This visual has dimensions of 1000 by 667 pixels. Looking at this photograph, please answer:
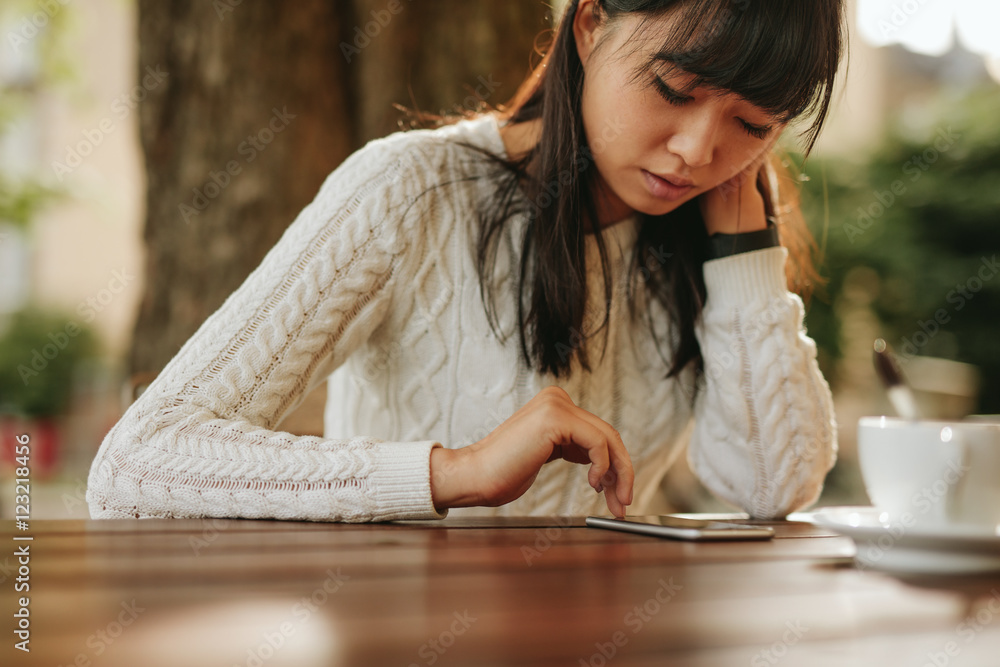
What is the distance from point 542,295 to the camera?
1.29 meters

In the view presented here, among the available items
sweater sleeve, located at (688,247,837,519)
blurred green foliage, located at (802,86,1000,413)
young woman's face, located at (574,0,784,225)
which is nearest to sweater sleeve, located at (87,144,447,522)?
young woman's face, located at (574,0,784,225)

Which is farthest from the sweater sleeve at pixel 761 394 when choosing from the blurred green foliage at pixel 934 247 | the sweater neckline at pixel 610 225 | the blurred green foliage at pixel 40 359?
the blurred green foliage at pixel 40 359

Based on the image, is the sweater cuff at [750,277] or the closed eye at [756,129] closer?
the closed eye at [756,129]

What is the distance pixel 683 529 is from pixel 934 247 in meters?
4.11

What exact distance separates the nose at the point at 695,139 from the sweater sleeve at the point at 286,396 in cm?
38

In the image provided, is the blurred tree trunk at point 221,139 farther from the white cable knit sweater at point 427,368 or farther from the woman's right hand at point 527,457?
the woman's right hand at point 527,457

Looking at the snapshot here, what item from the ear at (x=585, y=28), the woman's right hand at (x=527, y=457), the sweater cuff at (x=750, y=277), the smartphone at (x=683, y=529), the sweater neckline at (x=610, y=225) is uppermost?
the ear at (x=585, y=28)

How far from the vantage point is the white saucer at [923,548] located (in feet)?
2.24

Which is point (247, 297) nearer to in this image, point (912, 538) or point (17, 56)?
point (912, 538)

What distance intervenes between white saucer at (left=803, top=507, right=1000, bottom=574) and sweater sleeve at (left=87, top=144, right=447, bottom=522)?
43 centimetres

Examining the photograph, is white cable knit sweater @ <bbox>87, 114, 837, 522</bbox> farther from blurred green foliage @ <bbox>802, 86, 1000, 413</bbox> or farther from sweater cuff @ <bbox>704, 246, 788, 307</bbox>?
blurred green foliage @ <bbox>802, 86, 1000, 413</bbox>

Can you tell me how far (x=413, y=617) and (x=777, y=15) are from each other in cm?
90

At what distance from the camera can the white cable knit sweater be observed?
97 cm

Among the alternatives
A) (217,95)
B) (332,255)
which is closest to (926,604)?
(332,255)
